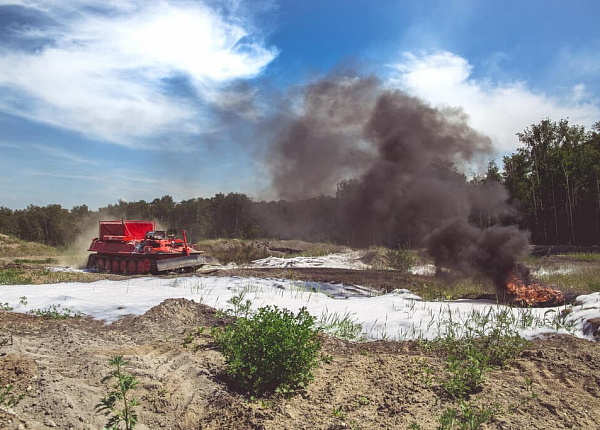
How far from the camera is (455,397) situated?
381 centimetres

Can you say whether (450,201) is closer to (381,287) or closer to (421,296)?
(381,287)

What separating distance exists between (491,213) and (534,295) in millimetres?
14724

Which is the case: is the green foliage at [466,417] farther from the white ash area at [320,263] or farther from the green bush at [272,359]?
the white ash area at [320,263]

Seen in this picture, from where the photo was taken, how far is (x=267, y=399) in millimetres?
3832

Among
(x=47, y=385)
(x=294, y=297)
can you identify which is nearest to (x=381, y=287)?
(x=294, y=297)

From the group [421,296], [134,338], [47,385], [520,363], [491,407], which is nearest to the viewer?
[47,385]

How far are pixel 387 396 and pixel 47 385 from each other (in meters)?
2.83

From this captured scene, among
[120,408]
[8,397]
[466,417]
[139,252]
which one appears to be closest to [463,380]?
[466,417]

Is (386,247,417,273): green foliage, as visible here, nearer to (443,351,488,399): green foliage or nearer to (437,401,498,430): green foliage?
(443,351,488,399): green foliage

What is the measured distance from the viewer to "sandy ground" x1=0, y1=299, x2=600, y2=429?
11.1 ft

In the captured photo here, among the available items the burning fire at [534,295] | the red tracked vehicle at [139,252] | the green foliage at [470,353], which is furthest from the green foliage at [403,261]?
the green foliage at [470,353]

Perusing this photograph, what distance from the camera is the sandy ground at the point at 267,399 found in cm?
339

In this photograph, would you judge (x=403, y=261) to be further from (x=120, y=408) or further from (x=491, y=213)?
(x=120, y=408)

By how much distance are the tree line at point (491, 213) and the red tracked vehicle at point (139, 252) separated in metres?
7.03
